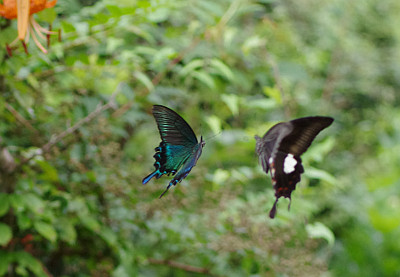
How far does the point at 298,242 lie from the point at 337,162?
1742mm

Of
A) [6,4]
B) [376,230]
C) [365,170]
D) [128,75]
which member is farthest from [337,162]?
[6,4]

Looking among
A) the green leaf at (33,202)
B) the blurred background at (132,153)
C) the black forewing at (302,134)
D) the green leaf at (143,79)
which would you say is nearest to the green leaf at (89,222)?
the blurred background at (132,153)

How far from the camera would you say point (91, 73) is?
1.30 meters

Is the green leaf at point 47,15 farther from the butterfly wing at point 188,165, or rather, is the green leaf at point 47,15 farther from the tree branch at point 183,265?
the tree branch at point 183,265

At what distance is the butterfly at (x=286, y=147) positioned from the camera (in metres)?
0.66

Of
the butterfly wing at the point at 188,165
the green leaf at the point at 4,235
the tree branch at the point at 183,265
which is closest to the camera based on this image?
the butterfly wing at the point at 188,165

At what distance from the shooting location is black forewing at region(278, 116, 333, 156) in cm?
65

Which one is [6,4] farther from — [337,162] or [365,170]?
[365,170]

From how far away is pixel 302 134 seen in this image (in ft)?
2.20

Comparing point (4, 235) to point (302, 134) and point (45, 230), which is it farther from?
point (302, 134)

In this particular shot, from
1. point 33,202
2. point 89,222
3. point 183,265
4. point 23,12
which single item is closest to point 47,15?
point 23,12

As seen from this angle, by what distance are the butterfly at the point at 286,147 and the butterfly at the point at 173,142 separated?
0.13 m

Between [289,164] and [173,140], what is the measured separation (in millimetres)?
209

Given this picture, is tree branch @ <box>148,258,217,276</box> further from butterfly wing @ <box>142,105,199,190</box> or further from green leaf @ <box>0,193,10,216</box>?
butterfly wing @ <box>142,105,199,190</box>
